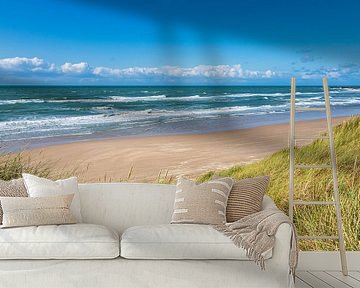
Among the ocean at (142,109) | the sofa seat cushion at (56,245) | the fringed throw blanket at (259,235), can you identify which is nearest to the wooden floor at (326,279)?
the fringed throw blanket at (259,235)

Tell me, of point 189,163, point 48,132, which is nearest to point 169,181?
point 189,163

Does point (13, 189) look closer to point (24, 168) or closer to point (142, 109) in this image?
point (24, 168)

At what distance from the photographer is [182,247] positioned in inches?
164

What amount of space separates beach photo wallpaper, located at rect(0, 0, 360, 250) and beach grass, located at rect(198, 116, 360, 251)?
0.03 m

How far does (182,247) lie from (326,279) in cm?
152

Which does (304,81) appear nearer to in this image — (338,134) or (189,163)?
(338,134)

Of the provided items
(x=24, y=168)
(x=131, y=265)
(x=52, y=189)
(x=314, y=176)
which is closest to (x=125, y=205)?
(x=52, y=189)

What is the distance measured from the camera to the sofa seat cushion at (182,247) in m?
4.15

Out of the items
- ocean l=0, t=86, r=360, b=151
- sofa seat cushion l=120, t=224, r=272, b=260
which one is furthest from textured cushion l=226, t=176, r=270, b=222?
ocean l=0, t=86, r=360, b=151

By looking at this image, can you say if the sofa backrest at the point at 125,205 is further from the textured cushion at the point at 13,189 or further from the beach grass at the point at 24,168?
the beach grass at the point at 24,168

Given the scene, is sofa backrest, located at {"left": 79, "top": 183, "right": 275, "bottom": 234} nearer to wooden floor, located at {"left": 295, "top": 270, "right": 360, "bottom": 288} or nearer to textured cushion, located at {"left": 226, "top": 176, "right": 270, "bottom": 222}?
textured cushion, located at {"left": 226, "top": 176, "right": 270, "bottom": 222}

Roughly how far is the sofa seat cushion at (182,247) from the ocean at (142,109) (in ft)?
9.49

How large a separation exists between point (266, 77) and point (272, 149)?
785 mm

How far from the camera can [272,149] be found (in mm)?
6977
